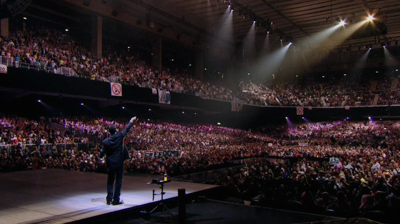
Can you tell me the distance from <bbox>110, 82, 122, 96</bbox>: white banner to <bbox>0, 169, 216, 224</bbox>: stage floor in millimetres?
9984

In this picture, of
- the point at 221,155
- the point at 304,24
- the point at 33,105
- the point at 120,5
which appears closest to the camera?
the point at 221,155

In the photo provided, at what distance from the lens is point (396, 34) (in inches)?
1186

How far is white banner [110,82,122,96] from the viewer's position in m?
17.7

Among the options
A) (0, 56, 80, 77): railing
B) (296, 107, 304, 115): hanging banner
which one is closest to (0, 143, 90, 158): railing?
(0, 56, 80, 77): railing

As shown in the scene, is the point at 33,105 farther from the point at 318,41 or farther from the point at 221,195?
the point at 318,41

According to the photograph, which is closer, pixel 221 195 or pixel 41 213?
pixel 41 213

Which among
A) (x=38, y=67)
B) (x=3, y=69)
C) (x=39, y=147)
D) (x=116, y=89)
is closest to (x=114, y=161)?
(x=39, y=147)

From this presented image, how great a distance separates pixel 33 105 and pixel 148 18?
9702 millimetres

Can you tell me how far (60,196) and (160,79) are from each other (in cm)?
1771

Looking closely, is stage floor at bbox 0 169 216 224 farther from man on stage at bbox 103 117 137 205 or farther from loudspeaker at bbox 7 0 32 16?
loudspeaker at bbox 7 0 32 16

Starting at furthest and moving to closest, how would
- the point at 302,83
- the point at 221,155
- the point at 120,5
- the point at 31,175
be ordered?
1. the point at 302,83
2. the point at 120,5
3. the point at 221,155
4. the point at 31,175

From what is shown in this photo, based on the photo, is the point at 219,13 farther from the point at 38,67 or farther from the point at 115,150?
the point at 115,150

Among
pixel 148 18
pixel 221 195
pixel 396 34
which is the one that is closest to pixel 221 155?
pixel 221 195

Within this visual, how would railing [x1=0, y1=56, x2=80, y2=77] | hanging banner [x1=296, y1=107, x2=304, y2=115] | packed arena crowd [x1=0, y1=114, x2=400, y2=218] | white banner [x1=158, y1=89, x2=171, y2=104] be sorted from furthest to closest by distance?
hanging banner [x1=296, y1=107, x2=304, y2=115] < white banner [x1=158, y1=89, x2=171, y2=104] < railing [x1=0, y1=56, x2=80, y2=77] < packed arena crowd [x1=0, y1=114, x2=400, y2=218]
